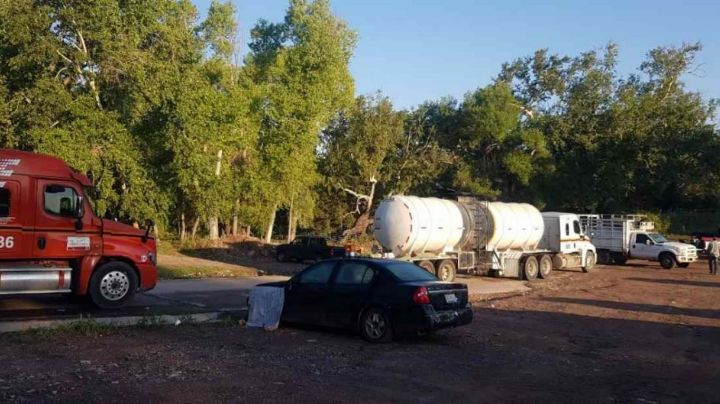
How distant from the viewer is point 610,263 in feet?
131

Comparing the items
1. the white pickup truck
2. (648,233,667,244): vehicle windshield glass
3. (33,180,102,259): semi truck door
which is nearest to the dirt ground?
(33,180,102,259): semi truck door

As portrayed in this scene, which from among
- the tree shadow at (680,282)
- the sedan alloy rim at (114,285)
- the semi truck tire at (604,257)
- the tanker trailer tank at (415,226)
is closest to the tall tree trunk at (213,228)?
the tanker trailer tank at (415,226)

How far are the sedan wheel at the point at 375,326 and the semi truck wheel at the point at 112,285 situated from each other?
19.9ft

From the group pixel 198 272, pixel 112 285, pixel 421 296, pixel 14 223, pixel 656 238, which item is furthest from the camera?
pixel 656 238

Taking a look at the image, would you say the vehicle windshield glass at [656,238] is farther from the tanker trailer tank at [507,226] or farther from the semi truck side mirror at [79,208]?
the semi truck side mirror at [79,208]

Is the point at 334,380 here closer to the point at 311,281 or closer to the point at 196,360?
the point at 196,360

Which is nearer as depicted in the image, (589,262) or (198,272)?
(198,272)

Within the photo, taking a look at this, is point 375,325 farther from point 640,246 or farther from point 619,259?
point 619,259

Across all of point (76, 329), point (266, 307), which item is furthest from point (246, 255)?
point (76, 329)

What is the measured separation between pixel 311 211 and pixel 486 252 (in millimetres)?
19153

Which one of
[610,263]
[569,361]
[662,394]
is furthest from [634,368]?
[610,263]

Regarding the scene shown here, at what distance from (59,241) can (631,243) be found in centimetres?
3250

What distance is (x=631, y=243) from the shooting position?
38.8 metres

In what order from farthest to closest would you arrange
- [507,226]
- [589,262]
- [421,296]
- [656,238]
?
[656,238] → [589,262] → [507,226] → [421,296]
